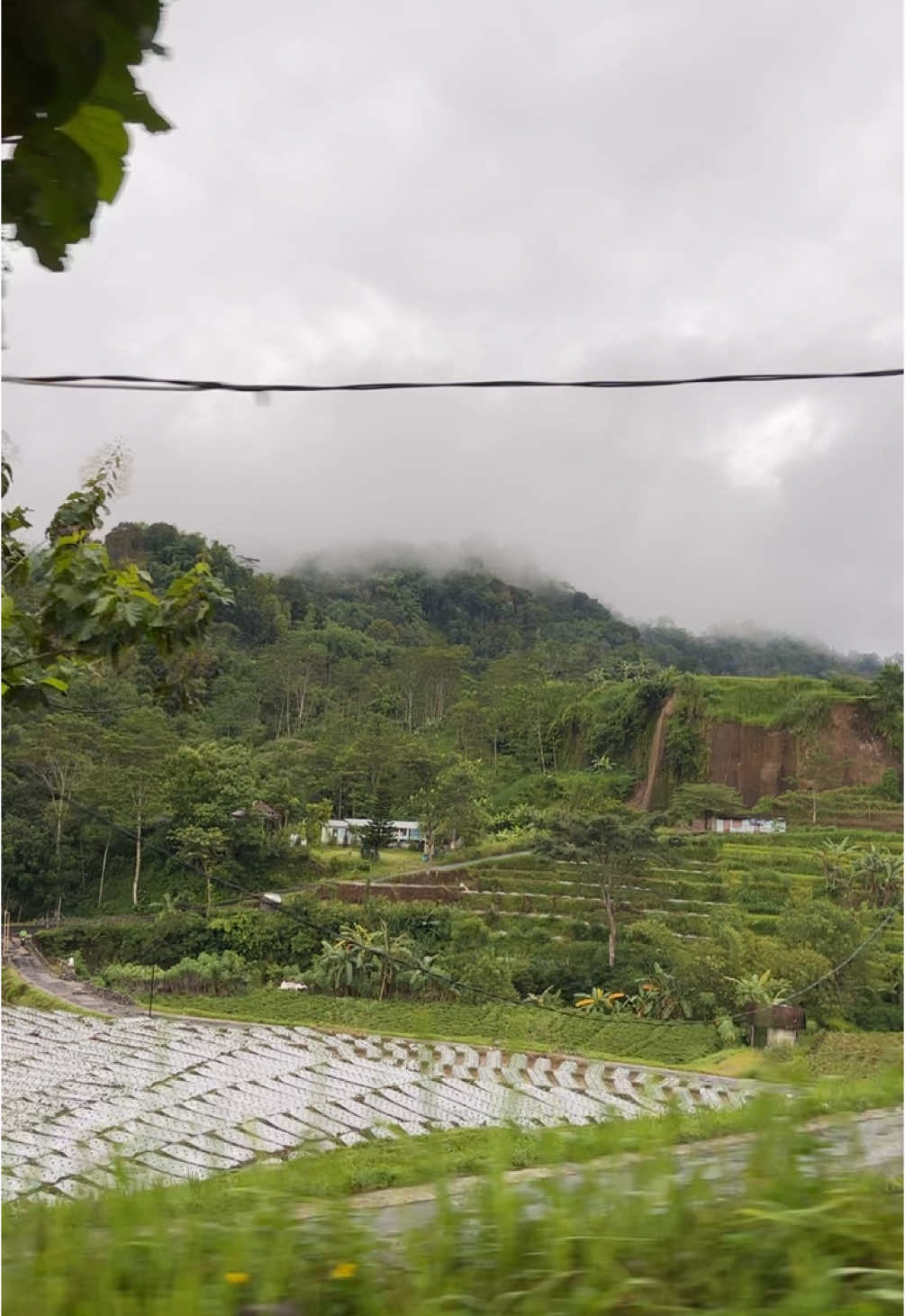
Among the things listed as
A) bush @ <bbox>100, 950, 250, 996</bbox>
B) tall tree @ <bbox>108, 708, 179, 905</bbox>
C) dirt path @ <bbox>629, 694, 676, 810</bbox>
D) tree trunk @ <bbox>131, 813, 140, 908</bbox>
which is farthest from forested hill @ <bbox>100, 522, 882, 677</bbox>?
bush @ <bbox>100, 950, 250, 996</bbox>

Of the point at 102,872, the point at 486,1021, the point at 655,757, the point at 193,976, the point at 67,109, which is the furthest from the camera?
the point at 655,757

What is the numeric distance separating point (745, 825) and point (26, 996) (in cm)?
1599

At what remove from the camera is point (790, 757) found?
23750mm

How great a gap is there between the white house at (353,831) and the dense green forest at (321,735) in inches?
11.2

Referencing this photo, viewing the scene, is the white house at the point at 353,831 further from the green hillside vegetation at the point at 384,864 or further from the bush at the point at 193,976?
the bush at the point at 193,976

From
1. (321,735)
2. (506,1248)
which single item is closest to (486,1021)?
(321,735)

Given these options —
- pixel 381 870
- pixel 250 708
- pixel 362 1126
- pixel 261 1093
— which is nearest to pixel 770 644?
pixel 381 870

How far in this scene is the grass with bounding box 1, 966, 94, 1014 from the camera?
10906 millimetres

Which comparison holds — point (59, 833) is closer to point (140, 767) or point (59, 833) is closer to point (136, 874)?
point (136, 874)

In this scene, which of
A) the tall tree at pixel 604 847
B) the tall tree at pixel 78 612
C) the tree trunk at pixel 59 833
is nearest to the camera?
the tall tree at pixel 78 612

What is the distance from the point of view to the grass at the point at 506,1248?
2.22 ft

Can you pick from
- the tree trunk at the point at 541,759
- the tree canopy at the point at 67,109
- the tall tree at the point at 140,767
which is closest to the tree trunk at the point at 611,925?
the tree trunk at the point at 541,759

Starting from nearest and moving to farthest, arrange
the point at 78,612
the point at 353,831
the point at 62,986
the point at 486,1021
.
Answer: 1. the point at 78,612
2. the point at 486,1021
3. the point at 62,986
4. the point at 353,831

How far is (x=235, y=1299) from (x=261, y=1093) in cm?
206
